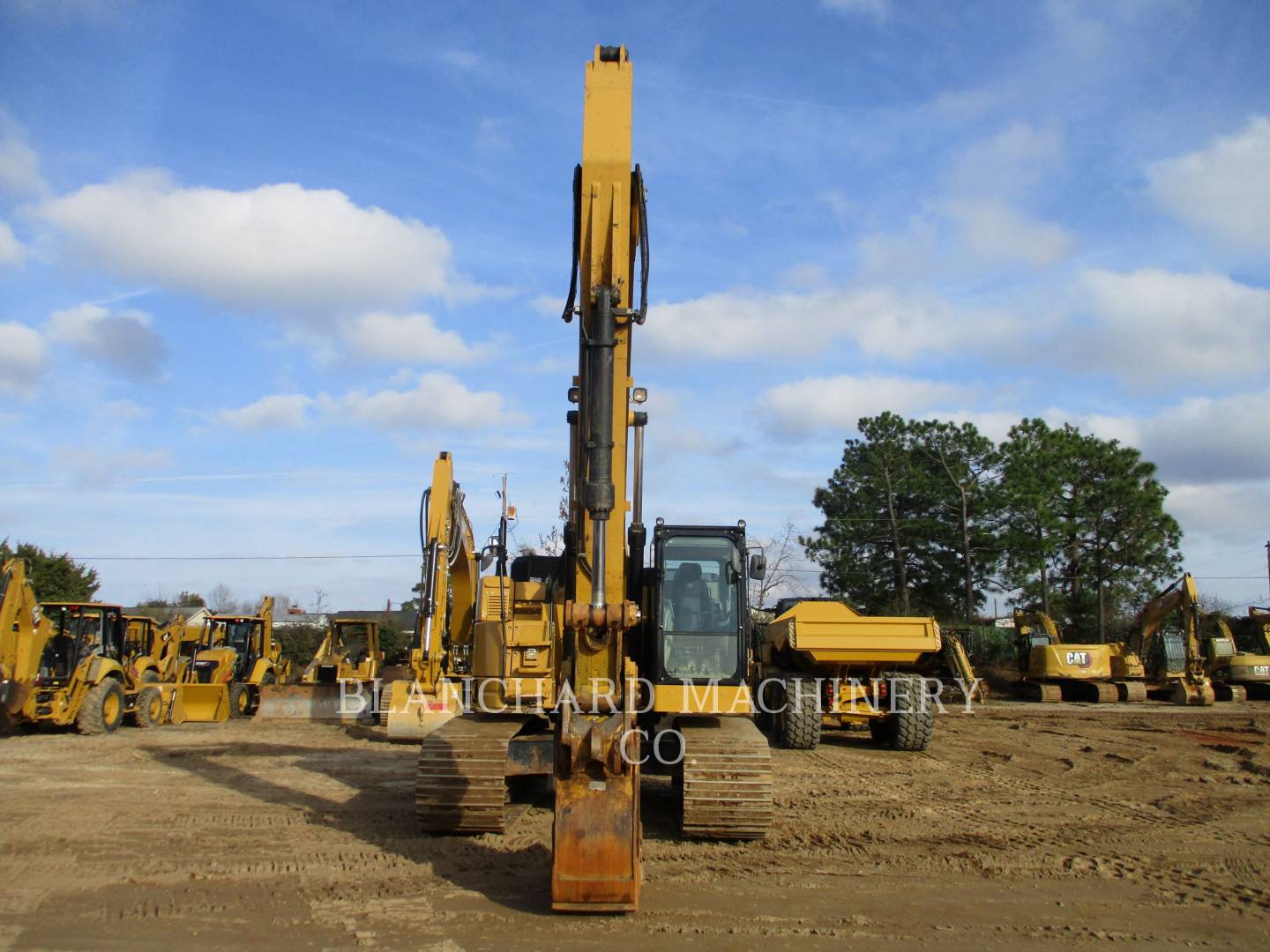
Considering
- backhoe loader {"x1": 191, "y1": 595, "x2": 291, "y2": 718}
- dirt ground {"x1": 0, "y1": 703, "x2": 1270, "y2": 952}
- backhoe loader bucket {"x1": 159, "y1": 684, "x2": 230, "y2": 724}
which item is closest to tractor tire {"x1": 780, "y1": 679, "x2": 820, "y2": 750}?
dirt ground {"x1": 0, "y1": 703, "x2": 1270, "y2": 952}

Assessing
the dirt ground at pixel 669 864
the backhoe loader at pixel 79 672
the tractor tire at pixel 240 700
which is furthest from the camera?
the tractor tire at pixel 240 700

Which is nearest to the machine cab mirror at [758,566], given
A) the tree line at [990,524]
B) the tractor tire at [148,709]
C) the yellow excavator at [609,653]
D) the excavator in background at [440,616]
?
the yellow excavator at [609,653]

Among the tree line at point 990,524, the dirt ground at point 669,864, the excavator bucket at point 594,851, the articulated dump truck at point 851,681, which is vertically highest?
the tree line at point 990,524

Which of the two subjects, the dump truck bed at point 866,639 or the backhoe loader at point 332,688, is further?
the backhoe loader at point 332,688

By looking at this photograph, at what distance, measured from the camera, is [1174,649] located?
2684cm

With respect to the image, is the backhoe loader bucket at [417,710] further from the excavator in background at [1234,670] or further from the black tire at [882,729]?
the excavator in background at [1234,670]

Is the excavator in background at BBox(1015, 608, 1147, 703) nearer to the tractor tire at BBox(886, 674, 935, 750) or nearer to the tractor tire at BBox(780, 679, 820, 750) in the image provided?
the tractor tire at BBox(886, 674, 935, 750)

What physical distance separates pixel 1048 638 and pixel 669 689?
2269cm

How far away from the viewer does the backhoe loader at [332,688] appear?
64.4 ft

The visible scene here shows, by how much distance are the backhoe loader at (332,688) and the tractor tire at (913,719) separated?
34.6 ft

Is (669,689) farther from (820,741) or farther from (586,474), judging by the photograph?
(820,741)

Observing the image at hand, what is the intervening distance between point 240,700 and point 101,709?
4875 mm

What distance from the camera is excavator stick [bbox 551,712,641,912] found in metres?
5.99

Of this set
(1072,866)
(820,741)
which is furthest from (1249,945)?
(820,741)
